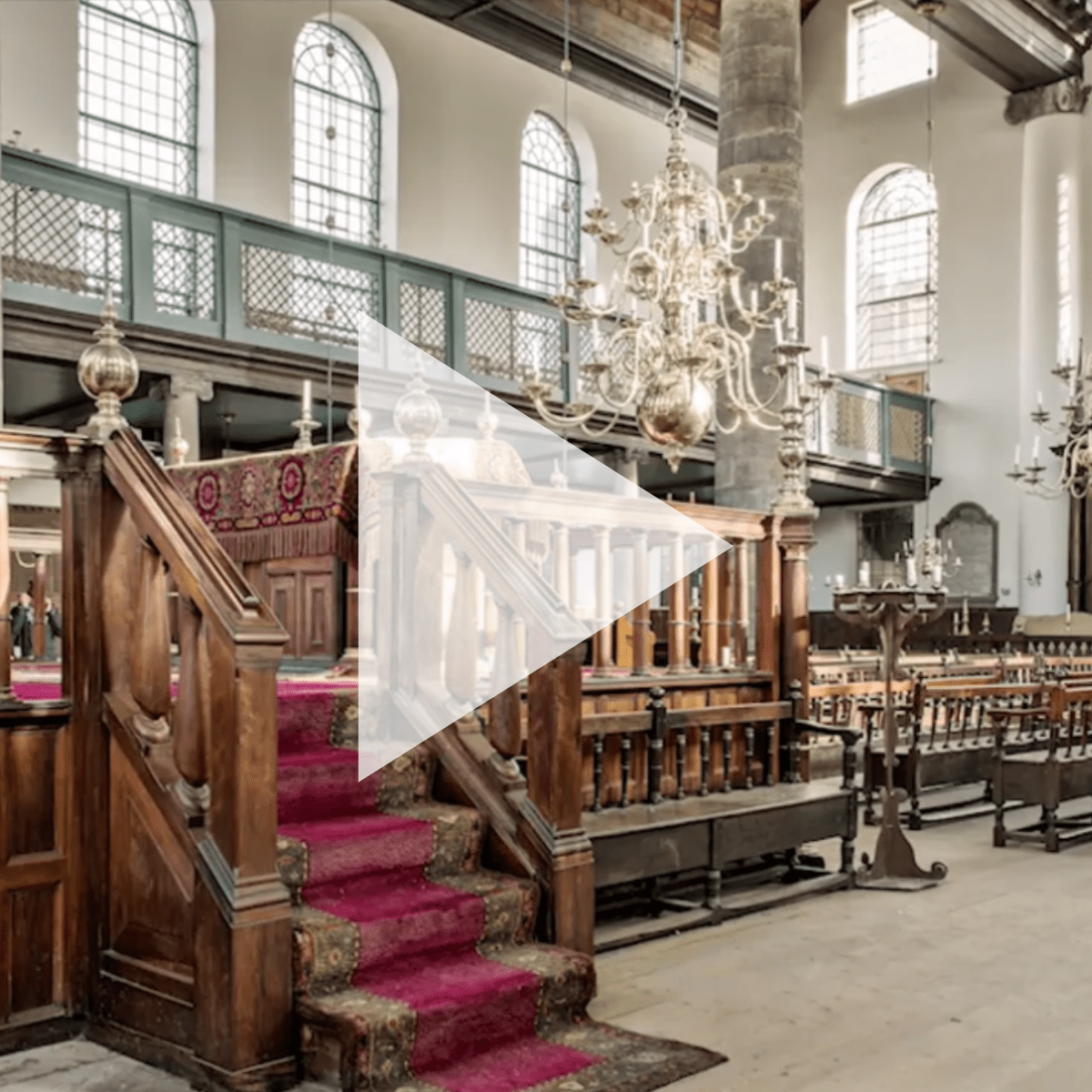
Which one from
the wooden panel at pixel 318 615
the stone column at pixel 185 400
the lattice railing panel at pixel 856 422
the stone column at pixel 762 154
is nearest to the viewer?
the wooden panel at pixel 318 615

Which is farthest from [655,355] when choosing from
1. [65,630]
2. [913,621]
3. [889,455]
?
[889,455]

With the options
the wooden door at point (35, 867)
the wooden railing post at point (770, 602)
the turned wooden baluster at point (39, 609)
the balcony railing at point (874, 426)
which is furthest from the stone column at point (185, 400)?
the balcony railing at point (874, 426)

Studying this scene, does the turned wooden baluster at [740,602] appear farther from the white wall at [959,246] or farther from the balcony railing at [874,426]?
the white wall at [959,246]

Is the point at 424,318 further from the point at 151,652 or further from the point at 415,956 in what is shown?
the point at 415,956

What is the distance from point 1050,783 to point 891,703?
153 centimetres

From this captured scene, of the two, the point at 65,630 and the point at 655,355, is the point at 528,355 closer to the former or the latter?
the point at 655,355

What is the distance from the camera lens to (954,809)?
8.57 m

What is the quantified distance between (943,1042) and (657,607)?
6.57 meters

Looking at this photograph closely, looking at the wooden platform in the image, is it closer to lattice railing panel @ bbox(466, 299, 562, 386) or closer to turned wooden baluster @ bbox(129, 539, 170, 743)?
turned wooden baluster @ bbox(129, 539, 170, 743)

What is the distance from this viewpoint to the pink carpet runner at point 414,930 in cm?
348

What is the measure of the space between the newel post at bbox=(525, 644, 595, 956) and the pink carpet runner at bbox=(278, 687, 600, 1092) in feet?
1.08

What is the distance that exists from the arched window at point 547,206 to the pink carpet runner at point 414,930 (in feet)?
41.3

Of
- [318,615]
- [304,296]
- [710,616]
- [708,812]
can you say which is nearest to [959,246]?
[304,296]

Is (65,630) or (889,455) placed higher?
(889,455)
